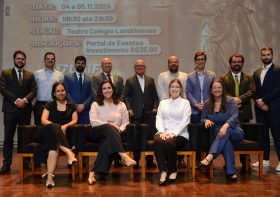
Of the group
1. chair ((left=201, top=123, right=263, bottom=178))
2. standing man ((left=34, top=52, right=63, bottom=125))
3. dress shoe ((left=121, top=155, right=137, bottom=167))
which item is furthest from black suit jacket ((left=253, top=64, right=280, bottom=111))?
standing man ((left=34, top=52, right=63, bottom=125))

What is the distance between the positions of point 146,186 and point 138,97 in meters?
1.67

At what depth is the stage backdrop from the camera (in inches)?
284

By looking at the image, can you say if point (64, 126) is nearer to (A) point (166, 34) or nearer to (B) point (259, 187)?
(B) point (259, 187)

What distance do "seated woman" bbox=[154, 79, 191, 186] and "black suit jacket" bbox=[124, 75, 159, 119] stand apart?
0.77m

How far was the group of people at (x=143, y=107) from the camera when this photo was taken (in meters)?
4.52

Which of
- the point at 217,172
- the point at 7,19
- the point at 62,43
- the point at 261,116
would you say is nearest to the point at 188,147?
the point at 217,172

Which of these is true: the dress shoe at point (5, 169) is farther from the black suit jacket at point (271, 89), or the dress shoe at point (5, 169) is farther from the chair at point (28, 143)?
the black suit jacket at point (271, 89)

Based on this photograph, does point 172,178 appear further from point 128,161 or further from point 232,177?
point 232,177

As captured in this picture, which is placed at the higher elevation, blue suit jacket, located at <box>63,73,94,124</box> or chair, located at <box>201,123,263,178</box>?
blue suit jacket, located at <box>63,73,94,124</box>

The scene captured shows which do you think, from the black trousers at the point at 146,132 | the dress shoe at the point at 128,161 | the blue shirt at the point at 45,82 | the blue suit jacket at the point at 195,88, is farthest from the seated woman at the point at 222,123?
the blue shirt at the point at 45,82

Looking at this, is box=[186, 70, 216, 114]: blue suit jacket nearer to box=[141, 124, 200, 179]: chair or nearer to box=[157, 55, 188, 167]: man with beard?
box=[157, 55, 188, 167]: man with beard

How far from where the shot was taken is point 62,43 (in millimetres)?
7230

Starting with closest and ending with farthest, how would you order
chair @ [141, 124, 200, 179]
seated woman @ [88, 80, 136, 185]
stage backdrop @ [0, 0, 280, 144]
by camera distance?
seated woman @ [88, 80, 136, 185]
chair @ [141, 124, 200, 179]
stage backdrop @ [0, 0, 280, 144]

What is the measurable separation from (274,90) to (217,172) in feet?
4.42
